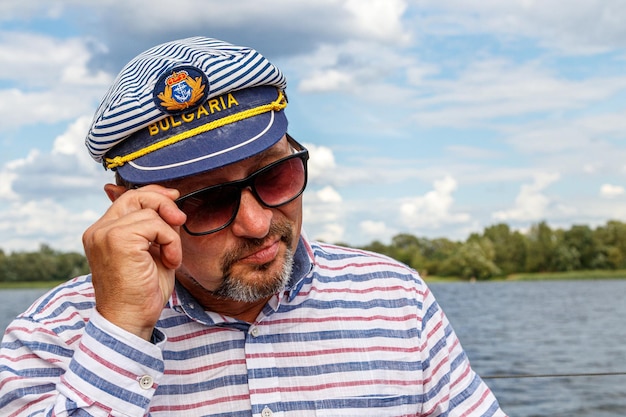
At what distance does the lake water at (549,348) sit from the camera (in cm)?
1445

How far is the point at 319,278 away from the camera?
1849mm

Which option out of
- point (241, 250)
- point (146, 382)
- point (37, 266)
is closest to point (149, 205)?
point (241, 250)

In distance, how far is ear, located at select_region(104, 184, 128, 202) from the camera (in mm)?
1731

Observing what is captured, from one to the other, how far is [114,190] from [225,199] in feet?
1.00

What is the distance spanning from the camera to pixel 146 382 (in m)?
1.45

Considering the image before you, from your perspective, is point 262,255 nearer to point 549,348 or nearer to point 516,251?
point 549,348

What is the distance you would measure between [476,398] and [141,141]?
3.30ft

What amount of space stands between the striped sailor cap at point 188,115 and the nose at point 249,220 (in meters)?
0.09

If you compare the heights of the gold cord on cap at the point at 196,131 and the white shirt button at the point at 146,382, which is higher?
the gold cord on cap at the point at 196,131

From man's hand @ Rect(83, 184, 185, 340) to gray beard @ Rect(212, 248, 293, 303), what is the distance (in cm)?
18

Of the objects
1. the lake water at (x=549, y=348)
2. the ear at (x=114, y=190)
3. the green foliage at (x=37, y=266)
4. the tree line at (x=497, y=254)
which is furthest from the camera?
the tree line at (x=497, y=254)

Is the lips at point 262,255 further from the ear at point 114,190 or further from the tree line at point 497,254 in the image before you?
the tree line at point 497,254

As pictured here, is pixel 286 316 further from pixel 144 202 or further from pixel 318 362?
pixel 144 202

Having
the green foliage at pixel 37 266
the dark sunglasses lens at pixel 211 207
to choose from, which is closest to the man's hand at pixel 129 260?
the dark sunglasses lens at pixel 211 207
